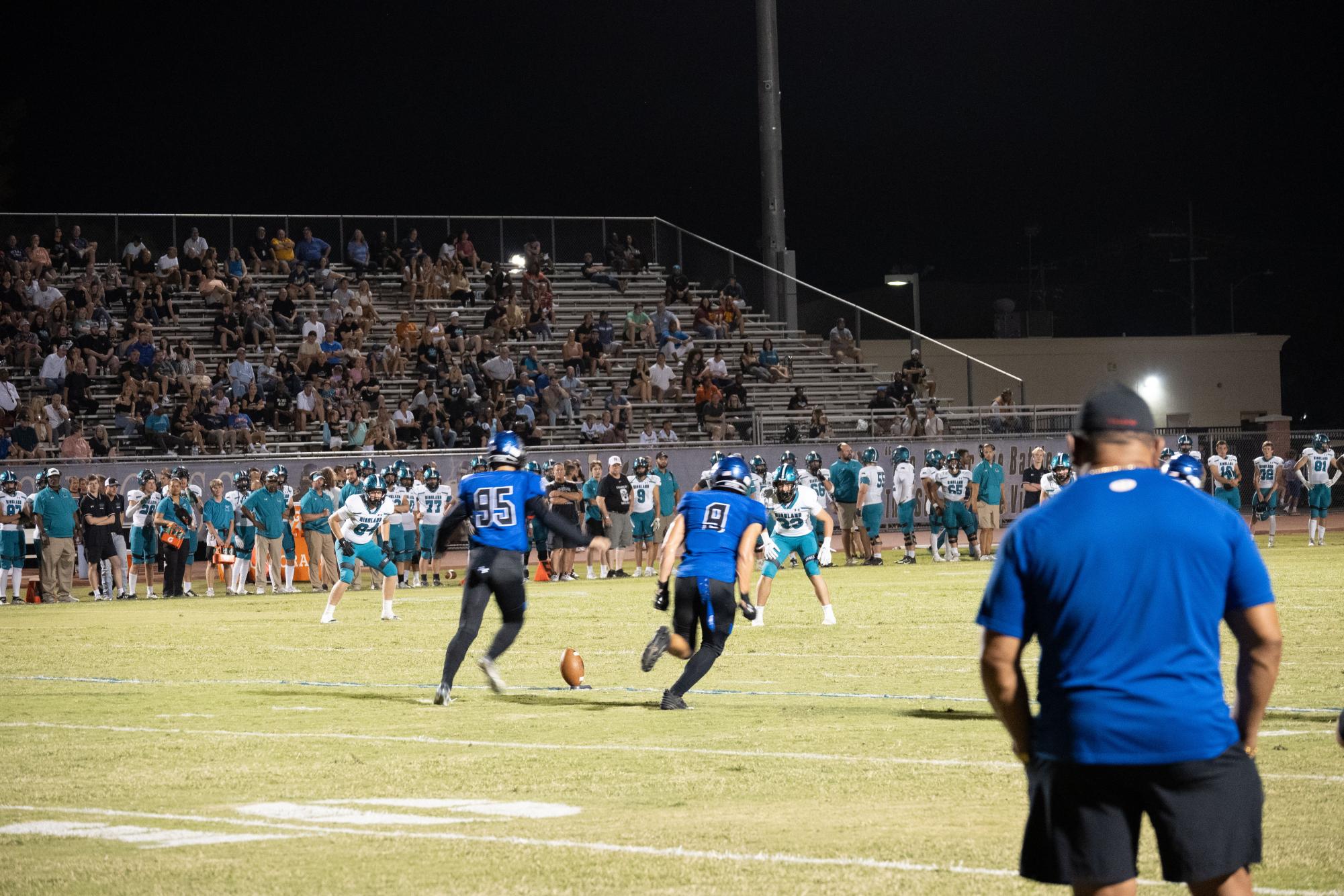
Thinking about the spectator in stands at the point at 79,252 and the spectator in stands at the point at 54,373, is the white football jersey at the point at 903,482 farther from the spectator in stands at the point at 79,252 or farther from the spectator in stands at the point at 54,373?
the spectator in stands at the point at 79,252

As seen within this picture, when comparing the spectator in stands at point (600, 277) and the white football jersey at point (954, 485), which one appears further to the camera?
the spectator in stands at point (600, 277)

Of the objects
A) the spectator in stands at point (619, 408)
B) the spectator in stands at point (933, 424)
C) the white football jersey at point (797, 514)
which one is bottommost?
the white football jersey at point (797, 514)

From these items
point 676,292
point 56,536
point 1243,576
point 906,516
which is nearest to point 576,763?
point 1243,576

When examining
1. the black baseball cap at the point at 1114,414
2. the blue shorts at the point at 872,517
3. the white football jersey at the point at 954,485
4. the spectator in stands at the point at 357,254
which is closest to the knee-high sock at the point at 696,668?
the black baseball cap at the point at 1114,414

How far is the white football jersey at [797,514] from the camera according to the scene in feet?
69.9

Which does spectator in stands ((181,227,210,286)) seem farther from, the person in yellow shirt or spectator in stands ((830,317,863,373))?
spectator in stands ((830,317,863,373))

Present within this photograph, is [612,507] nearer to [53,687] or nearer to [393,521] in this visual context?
[393,521]

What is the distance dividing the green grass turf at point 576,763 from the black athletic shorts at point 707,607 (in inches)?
21.4

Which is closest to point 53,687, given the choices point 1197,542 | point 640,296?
point 1197,542

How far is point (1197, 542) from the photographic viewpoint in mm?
4305

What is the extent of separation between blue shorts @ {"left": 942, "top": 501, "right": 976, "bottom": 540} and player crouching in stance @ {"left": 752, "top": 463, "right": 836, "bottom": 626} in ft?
34.2

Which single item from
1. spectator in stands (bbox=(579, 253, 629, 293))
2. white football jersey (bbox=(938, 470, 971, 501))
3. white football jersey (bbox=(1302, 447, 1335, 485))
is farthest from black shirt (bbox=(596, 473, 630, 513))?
spectator in stands (bbox=(579, 253, 629, 293))

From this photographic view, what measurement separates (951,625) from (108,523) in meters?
14.4

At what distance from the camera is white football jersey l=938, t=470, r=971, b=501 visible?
32.4 m
